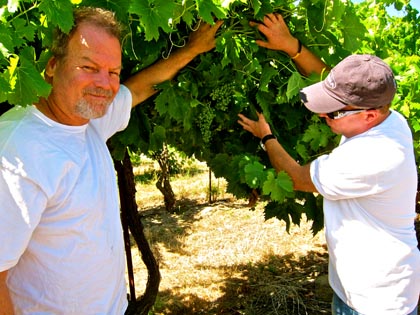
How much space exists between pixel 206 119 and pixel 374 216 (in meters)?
1.18

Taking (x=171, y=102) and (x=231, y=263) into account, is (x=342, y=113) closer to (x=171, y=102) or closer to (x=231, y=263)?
(x=171, y=102)

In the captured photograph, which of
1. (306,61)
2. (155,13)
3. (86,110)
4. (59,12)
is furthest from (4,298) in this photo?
(306,61)

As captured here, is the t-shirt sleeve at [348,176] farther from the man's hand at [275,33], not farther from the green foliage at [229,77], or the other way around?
the man's hand at [275,33]

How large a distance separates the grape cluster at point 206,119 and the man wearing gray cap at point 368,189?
27.4 inches

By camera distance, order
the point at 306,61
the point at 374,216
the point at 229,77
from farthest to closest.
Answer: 1. the point at 229,77
2. the point at 306,61
3. the point at 374,216

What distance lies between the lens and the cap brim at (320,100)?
2240 millimetres

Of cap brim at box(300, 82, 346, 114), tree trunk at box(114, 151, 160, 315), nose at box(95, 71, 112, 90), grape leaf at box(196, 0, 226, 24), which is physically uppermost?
grape leaf at box(196, 0, 226, 24)

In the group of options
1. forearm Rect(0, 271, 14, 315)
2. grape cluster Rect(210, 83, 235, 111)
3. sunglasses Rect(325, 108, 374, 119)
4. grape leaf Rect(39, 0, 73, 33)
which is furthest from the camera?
grape cluster Rect(210, 83, 235, 111)

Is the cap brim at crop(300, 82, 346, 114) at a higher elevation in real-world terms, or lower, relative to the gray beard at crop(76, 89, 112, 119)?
lower

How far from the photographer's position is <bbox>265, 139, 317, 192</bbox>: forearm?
2467 millimetres

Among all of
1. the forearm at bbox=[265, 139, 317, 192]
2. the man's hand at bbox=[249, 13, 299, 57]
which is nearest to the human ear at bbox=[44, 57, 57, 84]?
the man's hand at bbox=[249, 13, 299, 57]

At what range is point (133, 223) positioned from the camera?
13.2ft

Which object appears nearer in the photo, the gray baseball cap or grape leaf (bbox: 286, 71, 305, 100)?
the gray baseball cap

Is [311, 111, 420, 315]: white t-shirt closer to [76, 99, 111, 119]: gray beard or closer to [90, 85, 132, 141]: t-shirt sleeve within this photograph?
[90, 85, 132, 141]: t-shirt sleeve
